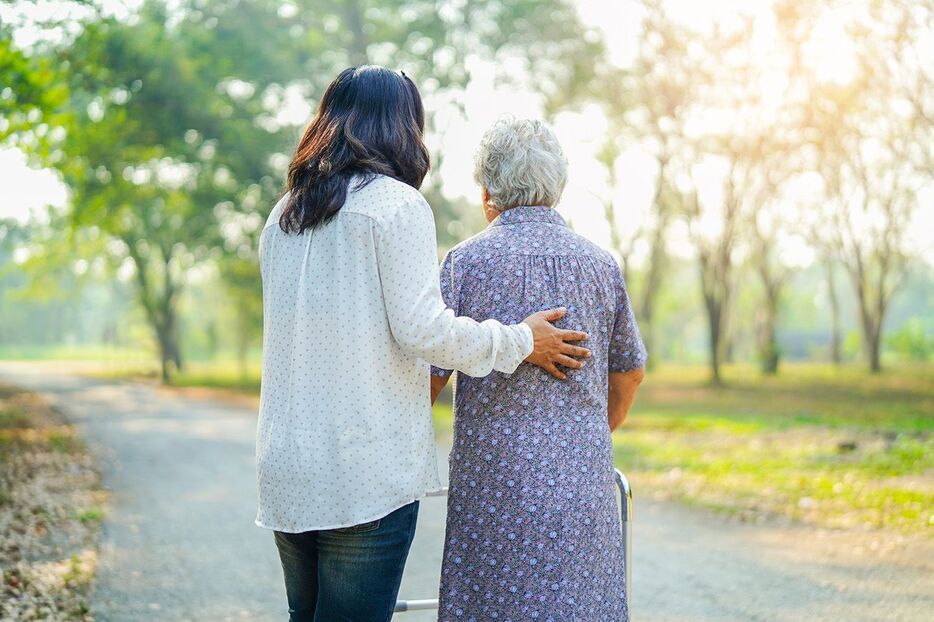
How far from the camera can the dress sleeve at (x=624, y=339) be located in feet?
8.88

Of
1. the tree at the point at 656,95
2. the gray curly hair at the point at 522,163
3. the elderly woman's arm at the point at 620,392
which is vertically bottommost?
the elderly woman's arm at the point at 620,392

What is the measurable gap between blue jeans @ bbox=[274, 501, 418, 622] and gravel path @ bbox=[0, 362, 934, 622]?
236 cm

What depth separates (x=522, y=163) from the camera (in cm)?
261

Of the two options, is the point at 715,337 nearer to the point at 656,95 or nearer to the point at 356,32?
the point at 656,95

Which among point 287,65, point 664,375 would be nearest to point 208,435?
point 287,65

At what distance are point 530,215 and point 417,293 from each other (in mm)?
564

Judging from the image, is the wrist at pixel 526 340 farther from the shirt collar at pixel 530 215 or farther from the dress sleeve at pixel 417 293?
the shirt collar at pixel 530 215

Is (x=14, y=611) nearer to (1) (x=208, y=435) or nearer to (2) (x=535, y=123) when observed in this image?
(2) (x=535, y=123)

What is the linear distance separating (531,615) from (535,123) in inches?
49.1

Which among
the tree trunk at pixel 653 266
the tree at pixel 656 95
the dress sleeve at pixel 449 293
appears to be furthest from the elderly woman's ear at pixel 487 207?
the tree trunk at pixel 653 266

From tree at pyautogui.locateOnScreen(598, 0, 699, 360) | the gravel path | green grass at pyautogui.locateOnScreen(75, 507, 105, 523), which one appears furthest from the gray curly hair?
tree at pyautogui.locateOnScreen(598, 0, 699, 360)

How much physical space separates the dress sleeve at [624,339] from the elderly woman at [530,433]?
0.02m

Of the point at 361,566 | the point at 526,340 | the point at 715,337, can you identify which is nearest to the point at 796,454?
the point at 526,340

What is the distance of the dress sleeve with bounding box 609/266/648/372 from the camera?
2707mm
